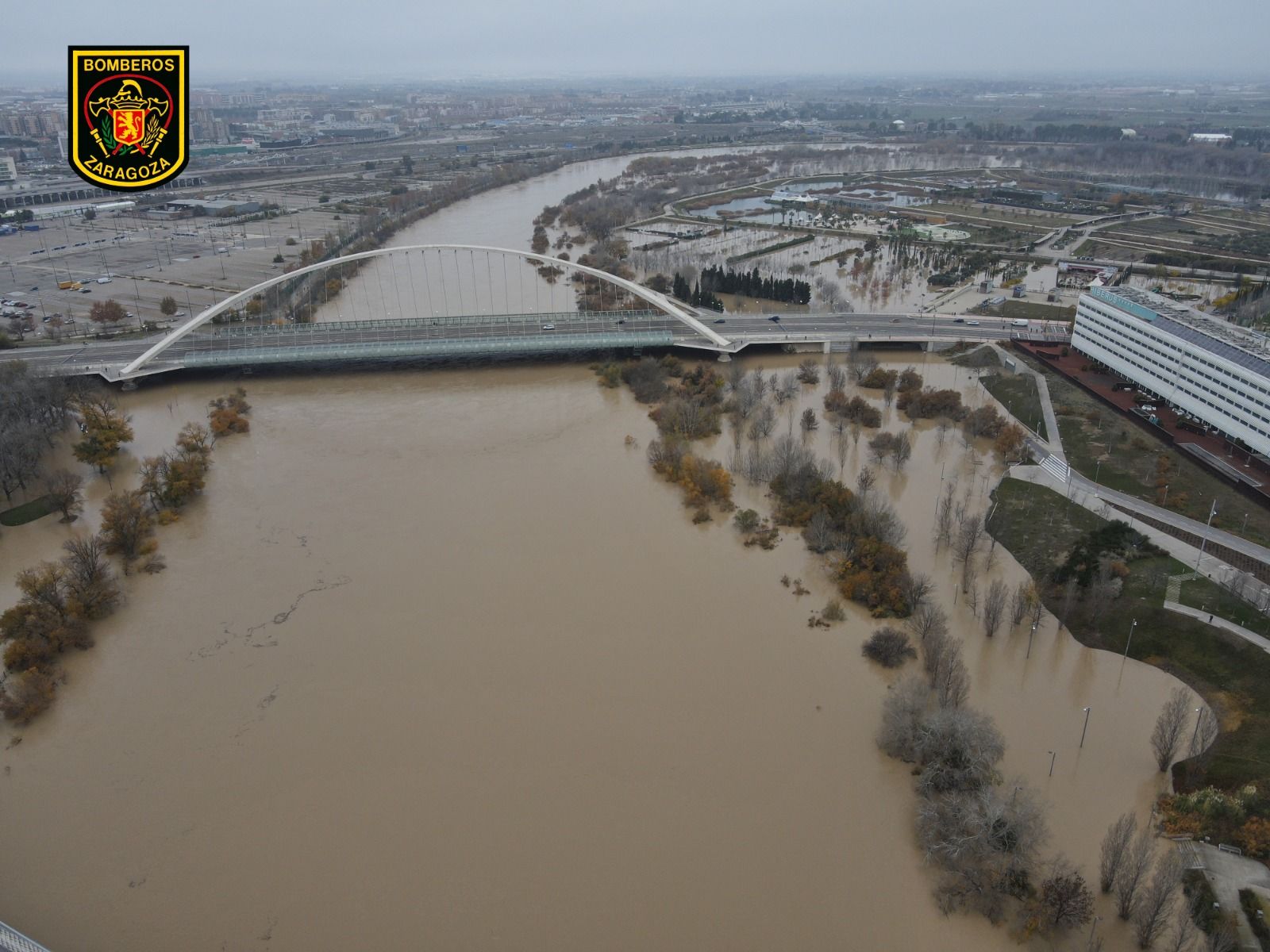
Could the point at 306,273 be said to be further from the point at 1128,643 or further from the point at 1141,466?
the point at 1128,643

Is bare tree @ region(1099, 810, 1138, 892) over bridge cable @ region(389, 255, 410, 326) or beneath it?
beneath

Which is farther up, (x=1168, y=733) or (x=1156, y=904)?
(x=1168, y=733)

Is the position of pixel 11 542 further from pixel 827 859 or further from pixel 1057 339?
pixel 1057 339

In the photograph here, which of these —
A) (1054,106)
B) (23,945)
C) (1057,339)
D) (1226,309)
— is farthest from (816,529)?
(1054,106)

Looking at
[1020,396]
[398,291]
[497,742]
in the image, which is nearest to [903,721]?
[497,742]

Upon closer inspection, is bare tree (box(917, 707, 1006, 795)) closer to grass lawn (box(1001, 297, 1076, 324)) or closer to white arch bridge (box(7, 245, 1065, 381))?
white arch bridge (box(7, 245, 1065, 381))

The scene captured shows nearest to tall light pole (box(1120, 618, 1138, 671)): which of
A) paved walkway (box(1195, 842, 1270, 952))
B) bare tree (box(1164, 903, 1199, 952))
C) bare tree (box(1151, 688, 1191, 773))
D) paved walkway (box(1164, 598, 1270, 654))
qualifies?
paved walkway (box(1164, 598, 1270, 654))
